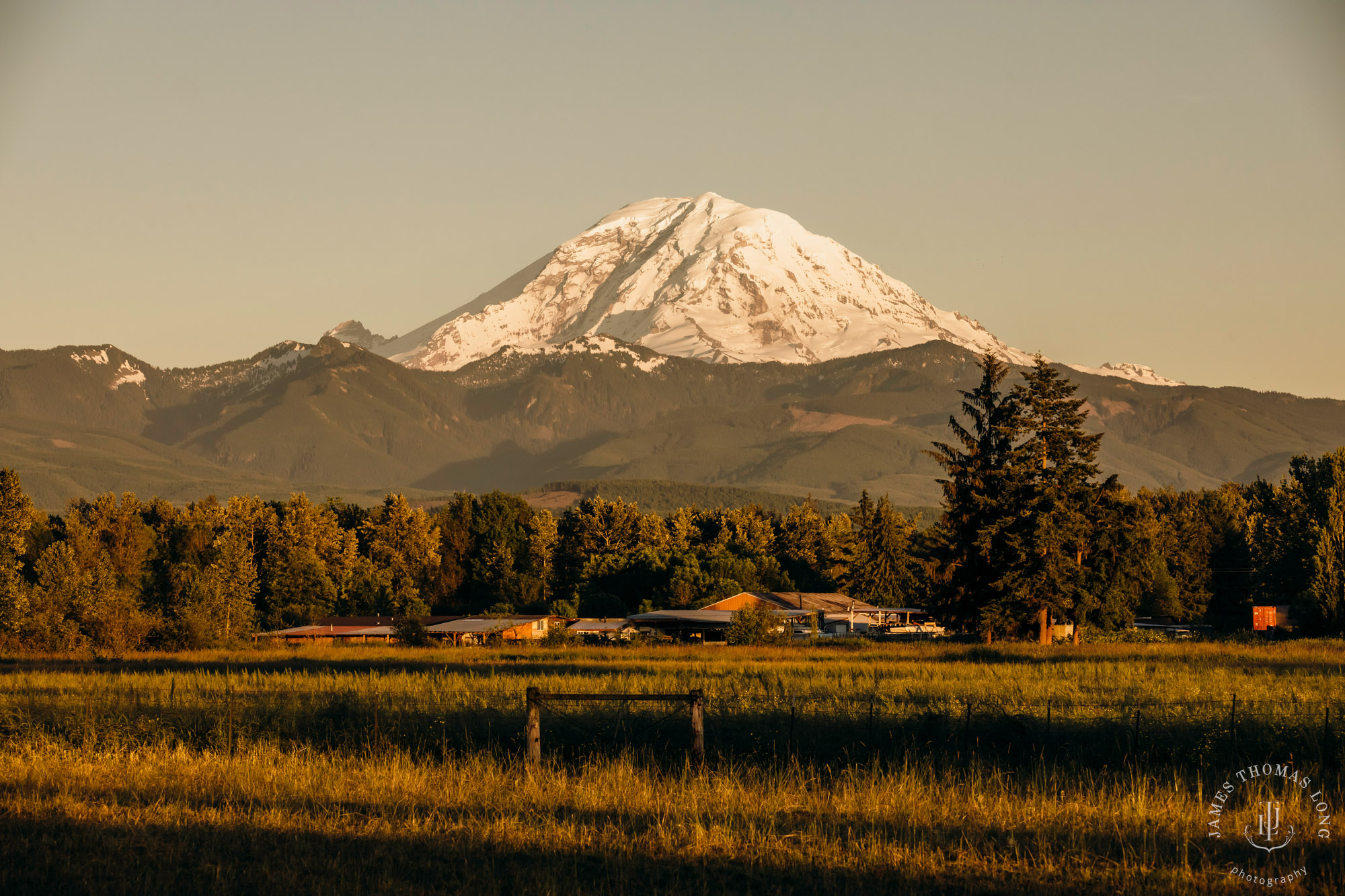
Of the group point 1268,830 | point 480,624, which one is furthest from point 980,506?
point 1268,830

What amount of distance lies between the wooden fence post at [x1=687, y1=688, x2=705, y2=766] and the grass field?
0.29 m

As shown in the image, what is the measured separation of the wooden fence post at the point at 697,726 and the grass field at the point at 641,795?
11.5 inches

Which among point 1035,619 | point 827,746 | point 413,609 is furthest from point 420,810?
point 413,609

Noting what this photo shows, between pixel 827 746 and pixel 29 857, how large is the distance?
1531 cm

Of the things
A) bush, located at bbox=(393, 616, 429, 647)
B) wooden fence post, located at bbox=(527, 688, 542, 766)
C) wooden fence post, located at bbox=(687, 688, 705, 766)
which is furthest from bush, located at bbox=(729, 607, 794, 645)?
wooden fence post, located at bbox=(527, 688, 542, 766)

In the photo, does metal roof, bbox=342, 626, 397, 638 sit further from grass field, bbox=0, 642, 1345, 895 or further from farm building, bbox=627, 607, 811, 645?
grass field, bbox=0, 642, 1345, 895

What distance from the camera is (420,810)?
16.4 m

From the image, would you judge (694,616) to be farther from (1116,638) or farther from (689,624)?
(1116,638)

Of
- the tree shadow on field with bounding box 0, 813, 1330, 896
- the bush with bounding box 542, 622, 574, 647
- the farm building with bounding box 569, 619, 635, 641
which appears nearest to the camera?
the tree shadow on field with bounding box 0, 813, 1330, 896

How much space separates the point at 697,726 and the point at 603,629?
270 ft

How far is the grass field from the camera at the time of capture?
13.4 m

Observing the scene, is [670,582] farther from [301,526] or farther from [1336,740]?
[1336,740]

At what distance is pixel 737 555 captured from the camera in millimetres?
143000

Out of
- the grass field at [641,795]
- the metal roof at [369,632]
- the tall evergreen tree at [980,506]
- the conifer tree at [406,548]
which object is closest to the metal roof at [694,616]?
the metal roof at [369,632]
